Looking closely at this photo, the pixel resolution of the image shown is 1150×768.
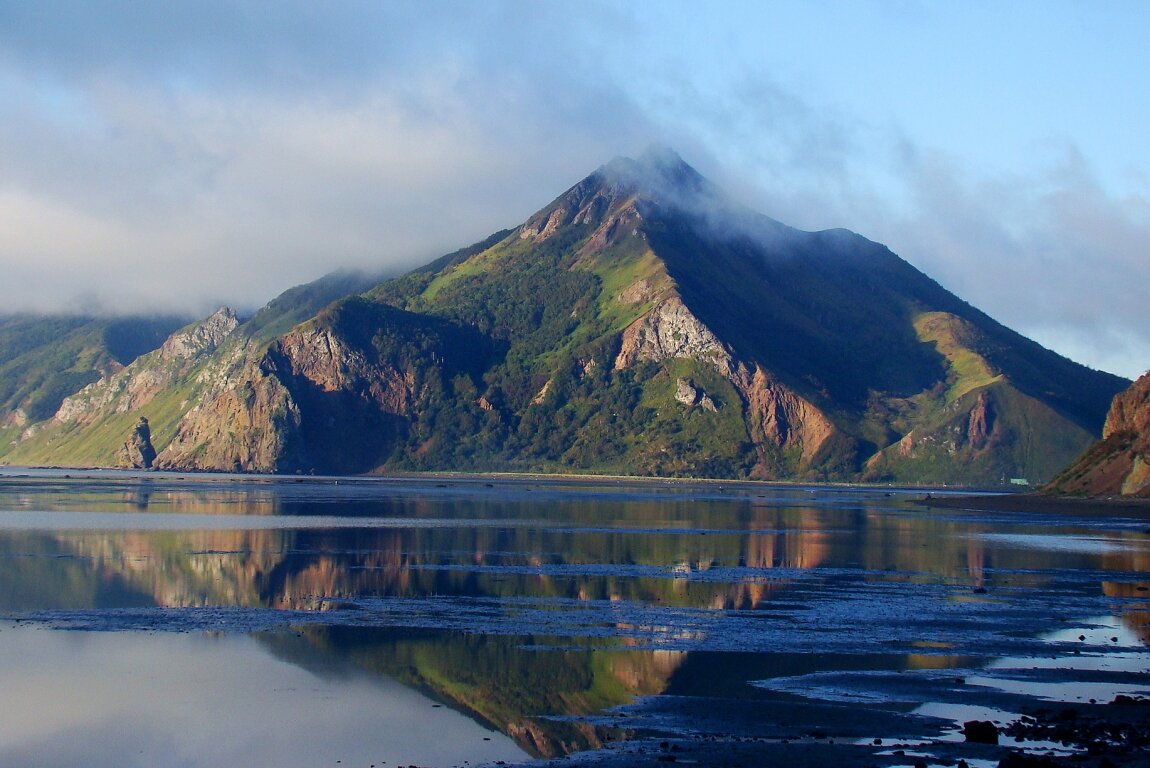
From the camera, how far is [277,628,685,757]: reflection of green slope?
34469 millimetres

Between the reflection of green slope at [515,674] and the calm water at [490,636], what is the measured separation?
13 centimetres

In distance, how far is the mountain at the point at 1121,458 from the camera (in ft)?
547

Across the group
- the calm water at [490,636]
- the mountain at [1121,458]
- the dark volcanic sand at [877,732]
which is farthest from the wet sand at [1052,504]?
the dark volcanic sand at [877,732]

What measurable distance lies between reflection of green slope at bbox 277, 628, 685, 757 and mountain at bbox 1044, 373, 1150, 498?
439ft

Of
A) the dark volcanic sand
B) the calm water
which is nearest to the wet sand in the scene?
the calm water

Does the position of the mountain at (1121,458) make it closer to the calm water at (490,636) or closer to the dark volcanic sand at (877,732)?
the calm water at (490,636)

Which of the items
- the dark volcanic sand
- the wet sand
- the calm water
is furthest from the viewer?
the wet sand

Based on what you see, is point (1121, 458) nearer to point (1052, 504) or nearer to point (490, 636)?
point (1052, 504)

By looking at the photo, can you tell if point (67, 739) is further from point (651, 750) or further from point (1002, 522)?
point (1002, 522)

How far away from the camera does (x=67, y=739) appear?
3272 cm

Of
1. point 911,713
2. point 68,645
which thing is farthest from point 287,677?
point 911,713

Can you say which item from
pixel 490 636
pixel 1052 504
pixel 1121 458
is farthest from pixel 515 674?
pixel 1121 458

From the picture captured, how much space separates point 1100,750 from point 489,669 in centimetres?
1856

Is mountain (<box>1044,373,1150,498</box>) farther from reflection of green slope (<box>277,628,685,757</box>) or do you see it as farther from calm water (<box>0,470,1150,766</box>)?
reflection of green slope (<box>277,628,685,757</box>)
